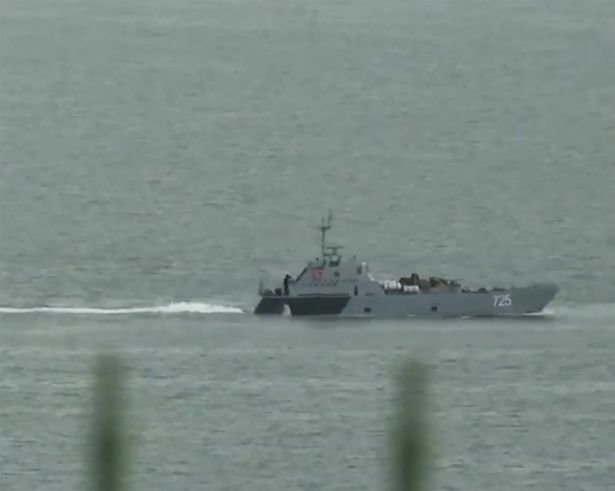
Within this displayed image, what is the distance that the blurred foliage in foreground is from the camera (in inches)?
384

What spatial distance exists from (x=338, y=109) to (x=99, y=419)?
424 ft

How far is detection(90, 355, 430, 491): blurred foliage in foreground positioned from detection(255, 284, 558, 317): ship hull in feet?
177

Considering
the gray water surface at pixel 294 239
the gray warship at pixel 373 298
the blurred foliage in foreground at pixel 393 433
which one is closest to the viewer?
the blurred foliage in foreground at pixel 393 433

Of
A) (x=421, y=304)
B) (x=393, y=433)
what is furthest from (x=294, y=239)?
(x=393, y=433)

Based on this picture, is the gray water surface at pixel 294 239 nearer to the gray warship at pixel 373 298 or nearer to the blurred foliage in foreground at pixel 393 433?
the gray warship at pixel 373 298

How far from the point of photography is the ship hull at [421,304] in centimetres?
6425

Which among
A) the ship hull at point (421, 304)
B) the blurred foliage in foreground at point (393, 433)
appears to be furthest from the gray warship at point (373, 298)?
the blurred foliage in foreground at point (393, 433)

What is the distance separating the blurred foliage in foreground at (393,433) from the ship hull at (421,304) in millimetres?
53831

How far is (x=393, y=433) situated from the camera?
32.2 feet

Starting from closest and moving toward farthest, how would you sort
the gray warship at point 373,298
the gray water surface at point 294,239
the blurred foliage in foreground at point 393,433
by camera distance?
the blurred foliage in foreground at point 393,433, the gray water surface at point 294,239, the gray warship at point 373,298

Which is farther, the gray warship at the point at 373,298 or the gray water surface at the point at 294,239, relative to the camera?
the gray warship at the point at 373,298

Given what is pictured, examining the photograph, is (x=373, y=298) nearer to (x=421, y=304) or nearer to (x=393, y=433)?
(x=421, y=304)

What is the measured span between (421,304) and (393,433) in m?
54.9

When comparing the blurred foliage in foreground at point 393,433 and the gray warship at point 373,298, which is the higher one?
Answer: the gray warship at point 373,298
